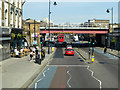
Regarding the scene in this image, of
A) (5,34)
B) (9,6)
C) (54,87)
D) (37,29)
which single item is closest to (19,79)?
(54,87)

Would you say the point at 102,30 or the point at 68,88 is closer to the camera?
the point at 68,88

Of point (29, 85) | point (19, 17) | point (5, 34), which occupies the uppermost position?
point (19, 17)

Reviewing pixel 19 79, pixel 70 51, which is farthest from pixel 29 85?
pixel 70 51

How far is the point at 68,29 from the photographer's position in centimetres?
6438

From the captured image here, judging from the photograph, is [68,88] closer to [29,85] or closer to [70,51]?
[29,85]

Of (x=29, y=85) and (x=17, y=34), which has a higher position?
(x=17, y=34)

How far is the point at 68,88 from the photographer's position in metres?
13.3

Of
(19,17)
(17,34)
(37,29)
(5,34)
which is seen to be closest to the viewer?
(5,34)

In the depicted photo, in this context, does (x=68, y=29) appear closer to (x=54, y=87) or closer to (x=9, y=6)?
(x=9, y=6)

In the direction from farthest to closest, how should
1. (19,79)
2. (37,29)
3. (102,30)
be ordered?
(102,30) < (37,29) < (19,79)

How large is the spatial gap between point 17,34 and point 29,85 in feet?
73.7

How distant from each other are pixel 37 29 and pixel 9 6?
29.8 metres

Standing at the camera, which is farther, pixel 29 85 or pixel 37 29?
pixel 37 29

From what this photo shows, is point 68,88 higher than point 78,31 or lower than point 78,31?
lower
